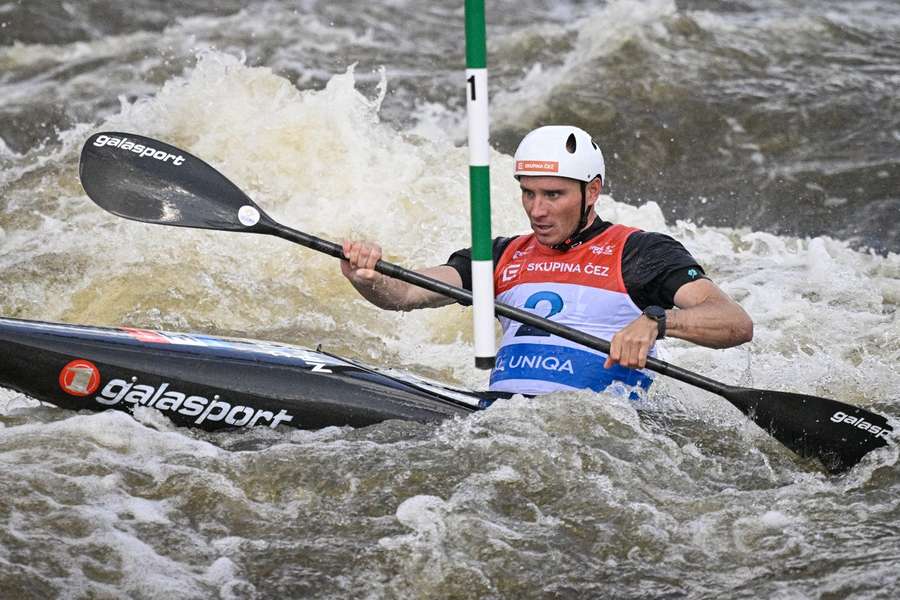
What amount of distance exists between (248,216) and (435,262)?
2.76 metres

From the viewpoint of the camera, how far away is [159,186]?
484cm

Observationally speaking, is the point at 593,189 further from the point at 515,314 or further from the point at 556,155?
the point at 515,314

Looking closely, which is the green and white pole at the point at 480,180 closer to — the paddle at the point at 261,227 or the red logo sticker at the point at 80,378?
the paddle at the point at 261,227

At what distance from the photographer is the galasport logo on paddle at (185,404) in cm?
422

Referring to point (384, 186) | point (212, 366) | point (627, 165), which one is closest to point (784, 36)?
point (627, 165)

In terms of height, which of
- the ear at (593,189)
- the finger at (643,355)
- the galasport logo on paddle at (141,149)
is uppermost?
the galasport logo on paddle at (141,149)

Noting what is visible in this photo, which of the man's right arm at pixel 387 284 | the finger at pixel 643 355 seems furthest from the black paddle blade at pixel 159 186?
the finger at pixel 643 355

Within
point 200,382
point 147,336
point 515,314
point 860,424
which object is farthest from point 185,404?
point 860,424

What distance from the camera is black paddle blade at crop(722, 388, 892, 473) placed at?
171 inches

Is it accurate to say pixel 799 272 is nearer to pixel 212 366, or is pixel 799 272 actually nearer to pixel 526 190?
pixel 526 190

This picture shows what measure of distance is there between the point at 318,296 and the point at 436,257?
738 millimetres

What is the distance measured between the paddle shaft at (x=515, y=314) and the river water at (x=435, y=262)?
0.71 feet

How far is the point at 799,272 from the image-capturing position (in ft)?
25.3

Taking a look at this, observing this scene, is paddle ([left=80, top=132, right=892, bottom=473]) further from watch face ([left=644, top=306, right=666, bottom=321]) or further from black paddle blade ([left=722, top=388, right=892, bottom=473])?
watch face ([left=644, top=306, right=666, bottom=321])
